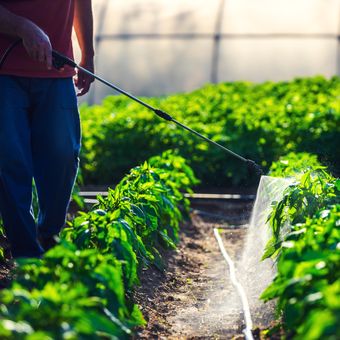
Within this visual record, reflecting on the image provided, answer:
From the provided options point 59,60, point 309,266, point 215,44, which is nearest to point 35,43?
point 59,60

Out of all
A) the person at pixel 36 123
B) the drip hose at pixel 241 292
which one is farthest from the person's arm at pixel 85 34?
the drip hose at pixel 241 292

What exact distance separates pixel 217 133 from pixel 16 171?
171 inches

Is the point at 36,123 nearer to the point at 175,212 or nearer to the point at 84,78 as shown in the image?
the point at 84,78

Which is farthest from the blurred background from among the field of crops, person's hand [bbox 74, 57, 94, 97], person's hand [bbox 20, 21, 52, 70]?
person's hand [bbox 20, 21, 52, 70]

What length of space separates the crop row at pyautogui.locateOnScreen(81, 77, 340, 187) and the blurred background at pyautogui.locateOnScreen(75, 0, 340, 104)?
307 centimetres

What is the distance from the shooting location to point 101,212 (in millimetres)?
4430

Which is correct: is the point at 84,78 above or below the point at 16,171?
above

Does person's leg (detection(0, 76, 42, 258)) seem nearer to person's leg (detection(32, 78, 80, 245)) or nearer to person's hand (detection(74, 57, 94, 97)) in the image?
person's leg (detection(32, 78, 80, 245))

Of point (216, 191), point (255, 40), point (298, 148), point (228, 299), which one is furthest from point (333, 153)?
point (255, 40)

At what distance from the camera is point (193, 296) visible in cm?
541

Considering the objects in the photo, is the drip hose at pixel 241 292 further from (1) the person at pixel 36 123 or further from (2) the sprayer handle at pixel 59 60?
(2) the sprayer handle at pixel 59 60

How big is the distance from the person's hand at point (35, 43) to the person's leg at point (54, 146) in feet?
0.87

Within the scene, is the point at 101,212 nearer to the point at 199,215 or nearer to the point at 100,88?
the point at 199,215

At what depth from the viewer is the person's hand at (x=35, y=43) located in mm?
4609
